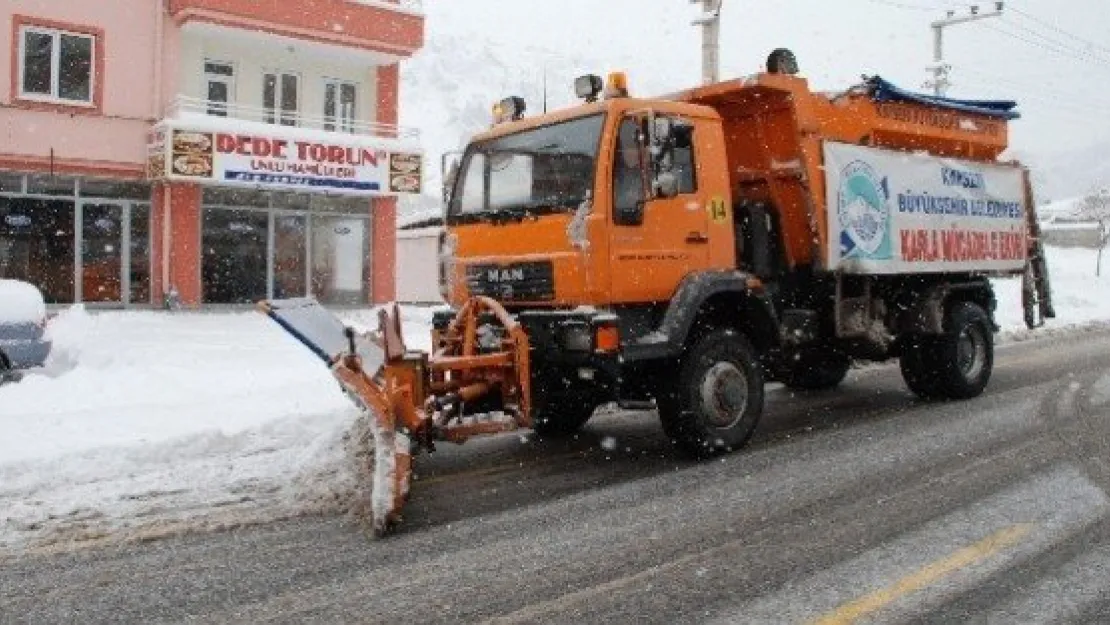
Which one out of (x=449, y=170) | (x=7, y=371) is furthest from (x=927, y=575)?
(x=7, y=371)

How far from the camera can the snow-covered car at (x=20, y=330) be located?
33.1 ft

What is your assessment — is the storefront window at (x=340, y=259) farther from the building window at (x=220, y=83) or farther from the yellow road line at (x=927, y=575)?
the yellow road line at (x=927, y=575)

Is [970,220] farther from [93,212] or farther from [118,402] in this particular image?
[93,212]

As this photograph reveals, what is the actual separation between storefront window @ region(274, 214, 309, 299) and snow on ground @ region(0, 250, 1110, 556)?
753cm

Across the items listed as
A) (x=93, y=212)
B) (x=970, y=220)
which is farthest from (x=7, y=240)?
(x=970, y=220)

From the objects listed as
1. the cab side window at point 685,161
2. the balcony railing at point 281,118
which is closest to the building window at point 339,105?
the balcony railing at point 281,118

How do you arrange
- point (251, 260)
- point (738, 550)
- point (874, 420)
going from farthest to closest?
point (251, 260) → point (874, 420) → point (738, 550)

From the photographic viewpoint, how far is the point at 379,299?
Result: 75.0ft

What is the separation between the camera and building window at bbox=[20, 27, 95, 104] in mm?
17828

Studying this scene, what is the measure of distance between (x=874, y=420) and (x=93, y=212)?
1621cm

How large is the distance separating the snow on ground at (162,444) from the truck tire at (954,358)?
601cm

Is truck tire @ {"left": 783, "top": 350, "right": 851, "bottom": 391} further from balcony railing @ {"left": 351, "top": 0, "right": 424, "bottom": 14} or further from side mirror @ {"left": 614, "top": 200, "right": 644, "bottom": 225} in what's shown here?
balcony railing @ {"left": 351, "top": 0, "right": 424, "bottom": 14}

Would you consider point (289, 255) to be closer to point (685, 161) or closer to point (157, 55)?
point (157, 55)

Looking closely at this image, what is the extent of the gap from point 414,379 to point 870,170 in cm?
524
